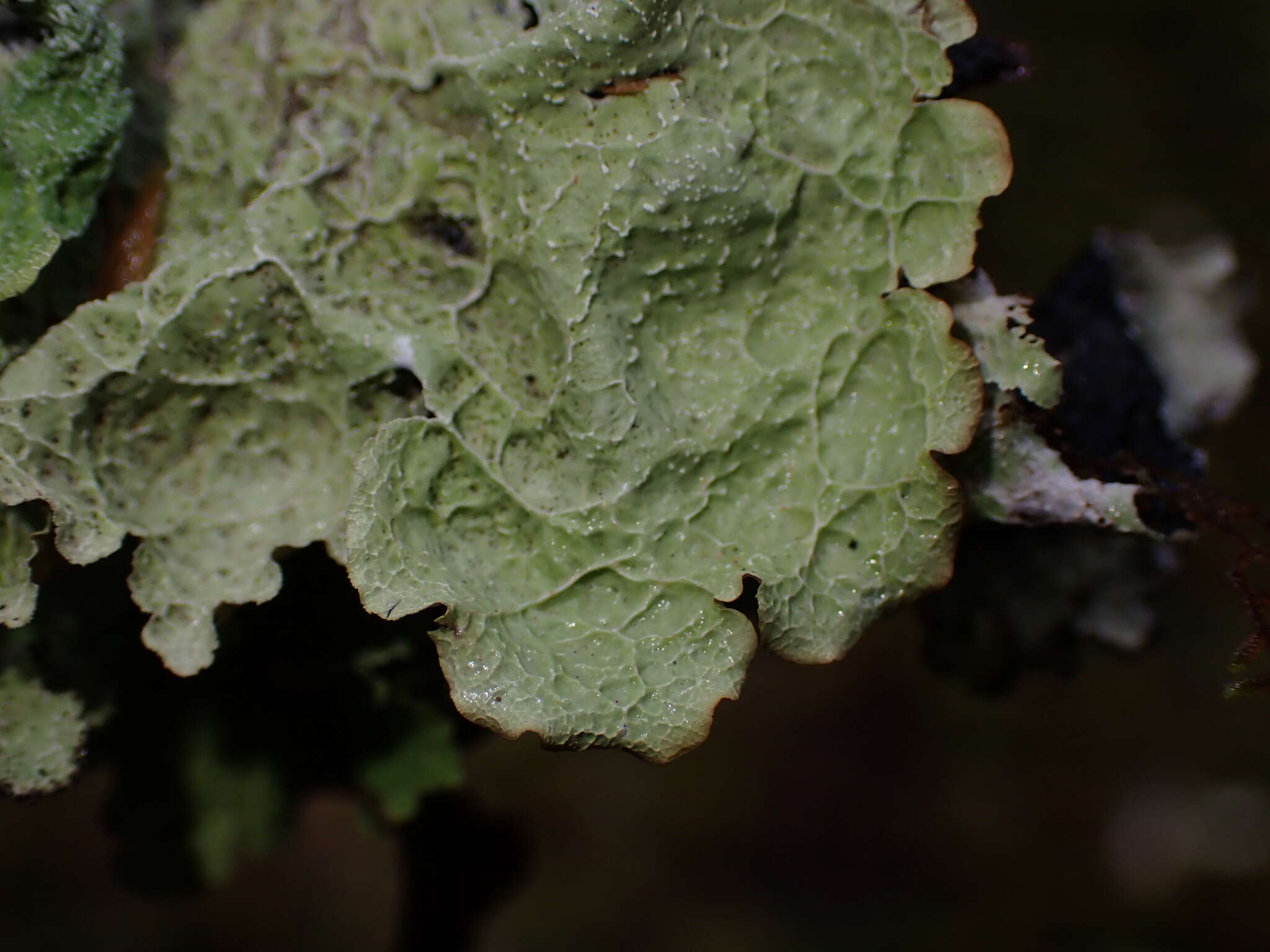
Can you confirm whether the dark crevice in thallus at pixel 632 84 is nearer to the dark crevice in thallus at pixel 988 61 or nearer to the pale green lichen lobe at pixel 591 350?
the pale green lichen lobe at pixel 591 350

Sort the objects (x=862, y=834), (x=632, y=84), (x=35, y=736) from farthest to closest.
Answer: (x=862, y=834)
(x=35, y=736)
(x=632, y=84)

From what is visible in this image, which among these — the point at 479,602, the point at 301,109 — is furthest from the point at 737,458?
the point at 301,109

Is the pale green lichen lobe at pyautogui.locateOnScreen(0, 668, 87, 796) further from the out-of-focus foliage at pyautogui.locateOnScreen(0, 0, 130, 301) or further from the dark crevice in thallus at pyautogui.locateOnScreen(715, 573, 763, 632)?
the dark crevice in thallus at pyautogui.locateOnScreen(715, 573, 763, 632)

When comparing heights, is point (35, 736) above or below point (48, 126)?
below

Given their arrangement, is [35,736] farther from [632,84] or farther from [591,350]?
[632,84]

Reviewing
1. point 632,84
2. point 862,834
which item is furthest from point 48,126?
point 862,834

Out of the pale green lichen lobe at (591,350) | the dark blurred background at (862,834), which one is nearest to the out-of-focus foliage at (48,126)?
the pale green lichen lobe at (591,350)
